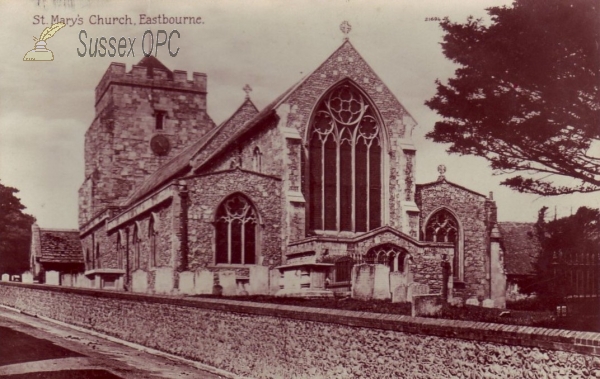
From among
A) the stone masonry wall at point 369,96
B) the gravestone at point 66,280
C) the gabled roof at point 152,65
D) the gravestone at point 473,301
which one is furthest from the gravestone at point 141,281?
the gabled roof at point 152,65

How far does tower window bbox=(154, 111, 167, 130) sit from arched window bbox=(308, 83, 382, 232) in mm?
16811

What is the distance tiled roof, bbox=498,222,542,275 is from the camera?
3638 centimetres

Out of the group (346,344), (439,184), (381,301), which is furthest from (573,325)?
(439,184)

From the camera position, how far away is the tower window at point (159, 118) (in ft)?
143

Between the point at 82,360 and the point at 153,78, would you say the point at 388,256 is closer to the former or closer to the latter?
the point at 82,360

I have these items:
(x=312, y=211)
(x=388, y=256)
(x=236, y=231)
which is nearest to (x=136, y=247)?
(x=236, y=231)

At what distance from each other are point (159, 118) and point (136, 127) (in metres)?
1.51

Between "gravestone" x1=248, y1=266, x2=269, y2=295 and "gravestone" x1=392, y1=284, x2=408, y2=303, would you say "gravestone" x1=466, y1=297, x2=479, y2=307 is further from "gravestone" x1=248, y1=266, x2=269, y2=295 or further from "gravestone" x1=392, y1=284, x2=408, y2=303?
"gravestone" x1=248, y1=266, x2=269, y2=295

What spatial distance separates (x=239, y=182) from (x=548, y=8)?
14.8 metres

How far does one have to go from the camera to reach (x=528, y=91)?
49.9 feet

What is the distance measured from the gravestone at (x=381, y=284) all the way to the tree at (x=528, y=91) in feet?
19.7

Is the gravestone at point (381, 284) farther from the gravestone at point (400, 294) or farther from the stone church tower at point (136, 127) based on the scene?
the stone church tower at point (136, 127)

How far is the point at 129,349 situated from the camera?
15.6 m

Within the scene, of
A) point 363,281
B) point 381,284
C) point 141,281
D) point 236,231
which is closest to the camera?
point 363,281
